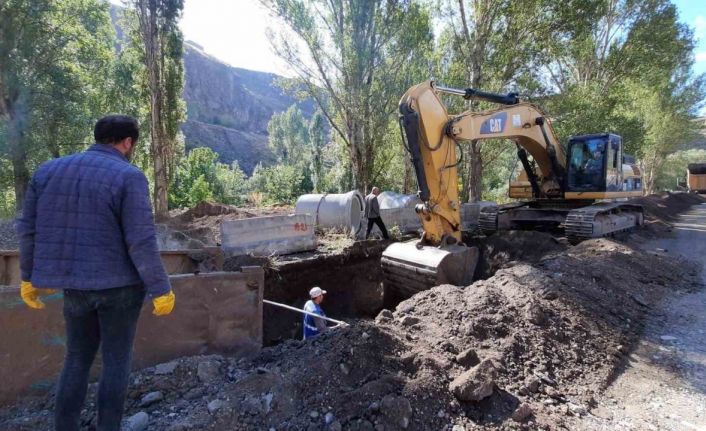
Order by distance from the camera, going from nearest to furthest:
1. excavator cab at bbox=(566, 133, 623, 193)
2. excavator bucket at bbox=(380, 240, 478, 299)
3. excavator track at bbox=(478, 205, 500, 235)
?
excavator bucket at bbox=(380, 240, 478, 299) → excavator cab at bbox=(566, 133, 623, 193) → excavator track at bbox=(478, 205, 500, 235)

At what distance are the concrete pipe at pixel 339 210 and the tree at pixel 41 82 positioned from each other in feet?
28.6

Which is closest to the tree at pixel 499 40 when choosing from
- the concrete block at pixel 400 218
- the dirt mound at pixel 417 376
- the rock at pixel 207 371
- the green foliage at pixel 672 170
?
the concrete block at pixel 400 218

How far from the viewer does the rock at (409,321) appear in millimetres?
4277

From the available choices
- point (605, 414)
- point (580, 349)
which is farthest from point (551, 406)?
point (580, 349)

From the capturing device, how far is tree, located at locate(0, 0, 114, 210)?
12.9 m

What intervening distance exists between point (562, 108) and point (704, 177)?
2795 cm

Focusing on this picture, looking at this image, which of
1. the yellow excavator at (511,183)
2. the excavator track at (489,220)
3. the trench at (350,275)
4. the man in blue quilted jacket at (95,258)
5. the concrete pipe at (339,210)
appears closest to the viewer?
the man in blue quilted jacket at (95,258)

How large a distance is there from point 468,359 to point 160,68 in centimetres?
1740

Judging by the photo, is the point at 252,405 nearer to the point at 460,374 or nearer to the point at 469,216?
the point at 460,374

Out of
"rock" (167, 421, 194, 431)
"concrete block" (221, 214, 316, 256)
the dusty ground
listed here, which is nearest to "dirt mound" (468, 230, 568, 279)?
the dusty ground

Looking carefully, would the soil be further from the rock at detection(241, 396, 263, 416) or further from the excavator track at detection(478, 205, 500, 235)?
the excavator track at detection(478, 205, 500, 235)

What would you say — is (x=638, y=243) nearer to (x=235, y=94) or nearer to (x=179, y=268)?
(x=179, y=268)

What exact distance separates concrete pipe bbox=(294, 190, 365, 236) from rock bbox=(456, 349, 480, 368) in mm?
7739

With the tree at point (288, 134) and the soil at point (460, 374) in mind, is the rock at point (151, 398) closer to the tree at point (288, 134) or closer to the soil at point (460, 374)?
the soil at point (460, 374)
